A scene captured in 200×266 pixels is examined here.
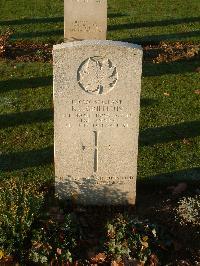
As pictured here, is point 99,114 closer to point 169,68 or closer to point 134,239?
point 134,239

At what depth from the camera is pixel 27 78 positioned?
10398mm

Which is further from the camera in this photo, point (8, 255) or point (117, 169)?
point (117, 169)

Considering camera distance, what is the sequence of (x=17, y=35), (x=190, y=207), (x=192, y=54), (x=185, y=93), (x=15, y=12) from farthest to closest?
(x=15, y=12) → (x=17, y=35) → (x=192, y=54) → (x=185, y=93) → (x=190, y=207)

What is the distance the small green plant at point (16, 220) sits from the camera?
5.37 metres

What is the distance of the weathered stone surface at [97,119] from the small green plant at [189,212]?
0.66 metres

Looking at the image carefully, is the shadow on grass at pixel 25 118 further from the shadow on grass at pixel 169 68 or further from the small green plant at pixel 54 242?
the small green plant at pixel 54 242

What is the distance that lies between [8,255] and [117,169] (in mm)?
1793

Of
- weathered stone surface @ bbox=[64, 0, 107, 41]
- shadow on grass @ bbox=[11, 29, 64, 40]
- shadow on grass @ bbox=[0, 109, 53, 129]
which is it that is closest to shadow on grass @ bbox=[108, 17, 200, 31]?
shadow on grass @ bbox=[11, 29, 64, 40]

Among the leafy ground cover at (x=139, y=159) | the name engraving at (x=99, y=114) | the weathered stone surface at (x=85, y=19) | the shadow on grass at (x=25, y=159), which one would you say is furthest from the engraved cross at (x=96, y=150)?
the weathered stone surface at (x=85, y=19)

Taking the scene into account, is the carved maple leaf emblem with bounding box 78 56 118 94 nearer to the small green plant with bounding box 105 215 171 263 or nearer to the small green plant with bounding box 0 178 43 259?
the small green plant with bounding box 0 178 43 259

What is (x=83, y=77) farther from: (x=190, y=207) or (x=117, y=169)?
(x=190, y=207)

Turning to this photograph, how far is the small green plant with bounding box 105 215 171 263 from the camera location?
5406mm

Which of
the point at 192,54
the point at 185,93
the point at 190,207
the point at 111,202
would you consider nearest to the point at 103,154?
the point at 111,202

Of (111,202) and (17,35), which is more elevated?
(17,35)
